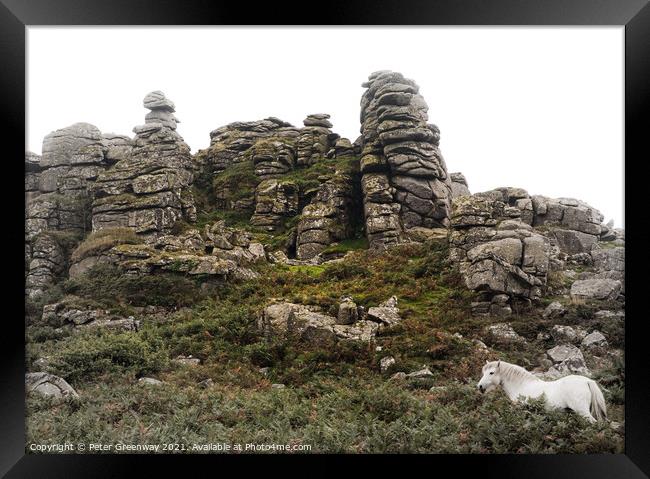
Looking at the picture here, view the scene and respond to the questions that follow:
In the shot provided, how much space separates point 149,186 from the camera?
1114cm

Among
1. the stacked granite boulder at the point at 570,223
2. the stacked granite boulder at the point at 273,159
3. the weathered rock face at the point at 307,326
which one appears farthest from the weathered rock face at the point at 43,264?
the stacked granite boulder at the point at 570,223

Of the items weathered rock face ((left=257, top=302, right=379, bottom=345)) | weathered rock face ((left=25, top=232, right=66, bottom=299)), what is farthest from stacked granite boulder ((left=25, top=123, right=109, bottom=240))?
weathered rock face ((left=257, top=302, right=379, bottom=345))

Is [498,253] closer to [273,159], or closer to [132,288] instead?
[273,159]

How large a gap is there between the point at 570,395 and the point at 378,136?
9209 millimetres

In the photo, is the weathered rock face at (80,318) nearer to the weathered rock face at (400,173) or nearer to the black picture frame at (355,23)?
the black picture frame at (355,23)

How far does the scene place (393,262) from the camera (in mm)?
10594

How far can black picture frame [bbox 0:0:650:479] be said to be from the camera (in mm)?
5496

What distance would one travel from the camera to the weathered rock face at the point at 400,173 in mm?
11633

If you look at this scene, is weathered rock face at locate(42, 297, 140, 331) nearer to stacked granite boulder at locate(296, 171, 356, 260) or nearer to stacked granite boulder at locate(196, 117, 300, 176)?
stacked granite boulder at locate(296, 171, 356, 260)

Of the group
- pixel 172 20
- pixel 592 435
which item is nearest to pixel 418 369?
pixel 592 435

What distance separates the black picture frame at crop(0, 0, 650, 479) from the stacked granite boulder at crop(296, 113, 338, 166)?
4162mm

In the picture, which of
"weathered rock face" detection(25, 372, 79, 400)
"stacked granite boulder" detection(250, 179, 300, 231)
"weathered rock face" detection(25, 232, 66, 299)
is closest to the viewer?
"weathered rock face" detection(25, 372, 79, 400)

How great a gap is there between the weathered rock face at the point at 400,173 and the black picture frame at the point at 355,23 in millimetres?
5239
